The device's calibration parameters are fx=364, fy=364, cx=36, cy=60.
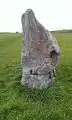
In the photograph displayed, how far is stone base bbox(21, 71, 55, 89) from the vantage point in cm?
2147

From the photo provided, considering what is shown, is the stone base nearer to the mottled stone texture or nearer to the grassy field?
the mottled stone texture

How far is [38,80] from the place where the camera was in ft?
70.7

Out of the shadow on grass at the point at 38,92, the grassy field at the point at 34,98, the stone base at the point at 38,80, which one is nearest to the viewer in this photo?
the grassy field at the point at 34,98

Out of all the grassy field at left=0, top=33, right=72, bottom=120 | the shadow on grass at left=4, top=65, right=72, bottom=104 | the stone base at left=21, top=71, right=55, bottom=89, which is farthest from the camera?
the stone base at left=21, top=71, right=55, bottom=89

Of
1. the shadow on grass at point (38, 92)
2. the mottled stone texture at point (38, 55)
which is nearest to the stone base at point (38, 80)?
the mottled stone texture at point (38, 55)

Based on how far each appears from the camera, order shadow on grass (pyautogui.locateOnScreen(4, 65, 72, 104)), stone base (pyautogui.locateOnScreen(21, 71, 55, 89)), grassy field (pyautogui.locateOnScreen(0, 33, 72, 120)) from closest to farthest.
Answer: grassy field (pyautogui.locateOnScreen(0, 33, 72, 120)) → shadow on grass (pyautogui.locateOnScreen(4, 65, 72, 104)) → stone base (pyautogui.locateOnScreen(21, 71, 55, 89))

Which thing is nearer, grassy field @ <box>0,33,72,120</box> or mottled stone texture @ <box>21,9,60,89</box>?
grassy field @ <box>0,33,72,120</box>

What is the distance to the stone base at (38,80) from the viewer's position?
21469 mm

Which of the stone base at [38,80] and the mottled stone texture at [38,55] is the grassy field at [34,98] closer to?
the stone base at [38,80]

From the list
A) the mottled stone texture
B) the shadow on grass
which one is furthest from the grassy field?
the mottled stone texture

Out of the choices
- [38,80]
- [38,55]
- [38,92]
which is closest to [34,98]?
[38,92]

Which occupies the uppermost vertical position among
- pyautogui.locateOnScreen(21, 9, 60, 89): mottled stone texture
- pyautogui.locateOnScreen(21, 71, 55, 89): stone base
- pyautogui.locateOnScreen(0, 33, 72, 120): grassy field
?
pyautogui.locateOnScreen(21, 9, 60, 89): mottled stone texture

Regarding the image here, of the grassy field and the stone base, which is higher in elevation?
the stone base

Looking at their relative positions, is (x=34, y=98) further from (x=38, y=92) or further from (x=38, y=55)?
(x=38, y=55)
